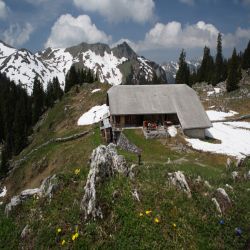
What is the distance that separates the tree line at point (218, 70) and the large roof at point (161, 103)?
3707 centimetres

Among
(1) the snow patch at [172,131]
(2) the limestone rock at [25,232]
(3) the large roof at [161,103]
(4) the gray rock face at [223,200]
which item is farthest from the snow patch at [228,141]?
(2) the limestone rock at [25,232]

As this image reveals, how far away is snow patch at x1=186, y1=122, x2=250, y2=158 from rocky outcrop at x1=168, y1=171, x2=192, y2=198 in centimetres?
2395

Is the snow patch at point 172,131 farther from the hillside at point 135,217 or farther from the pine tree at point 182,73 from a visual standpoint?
the pine tree at point 182,73

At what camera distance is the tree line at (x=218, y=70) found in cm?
9211

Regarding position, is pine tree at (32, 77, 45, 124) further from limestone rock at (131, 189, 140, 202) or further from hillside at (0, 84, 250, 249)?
limestone rock at (131, 189, 140, 202)

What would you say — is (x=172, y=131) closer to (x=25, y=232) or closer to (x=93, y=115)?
(x=93, y=115)

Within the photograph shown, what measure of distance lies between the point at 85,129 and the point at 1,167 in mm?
22932

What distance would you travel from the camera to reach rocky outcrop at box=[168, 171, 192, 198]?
2006 centimetres

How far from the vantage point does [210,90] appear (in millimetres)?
96125

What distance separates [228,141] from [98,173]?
115 feet

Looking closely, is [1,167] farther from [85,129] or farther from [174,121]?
[174,121]

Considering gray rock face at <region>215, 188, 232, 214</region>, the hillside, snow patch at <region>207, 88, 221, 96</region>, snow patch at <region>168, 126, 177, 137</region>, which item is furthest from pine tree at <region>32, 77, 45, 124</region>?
gray rock face at <region>215, 188, 232, 214</region>

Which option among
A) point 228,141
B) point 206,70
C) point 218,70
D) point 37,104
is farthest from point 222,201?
point 37,104

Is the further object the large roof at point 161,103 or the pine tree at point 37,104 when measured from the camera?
the pine tree at point 37,104
